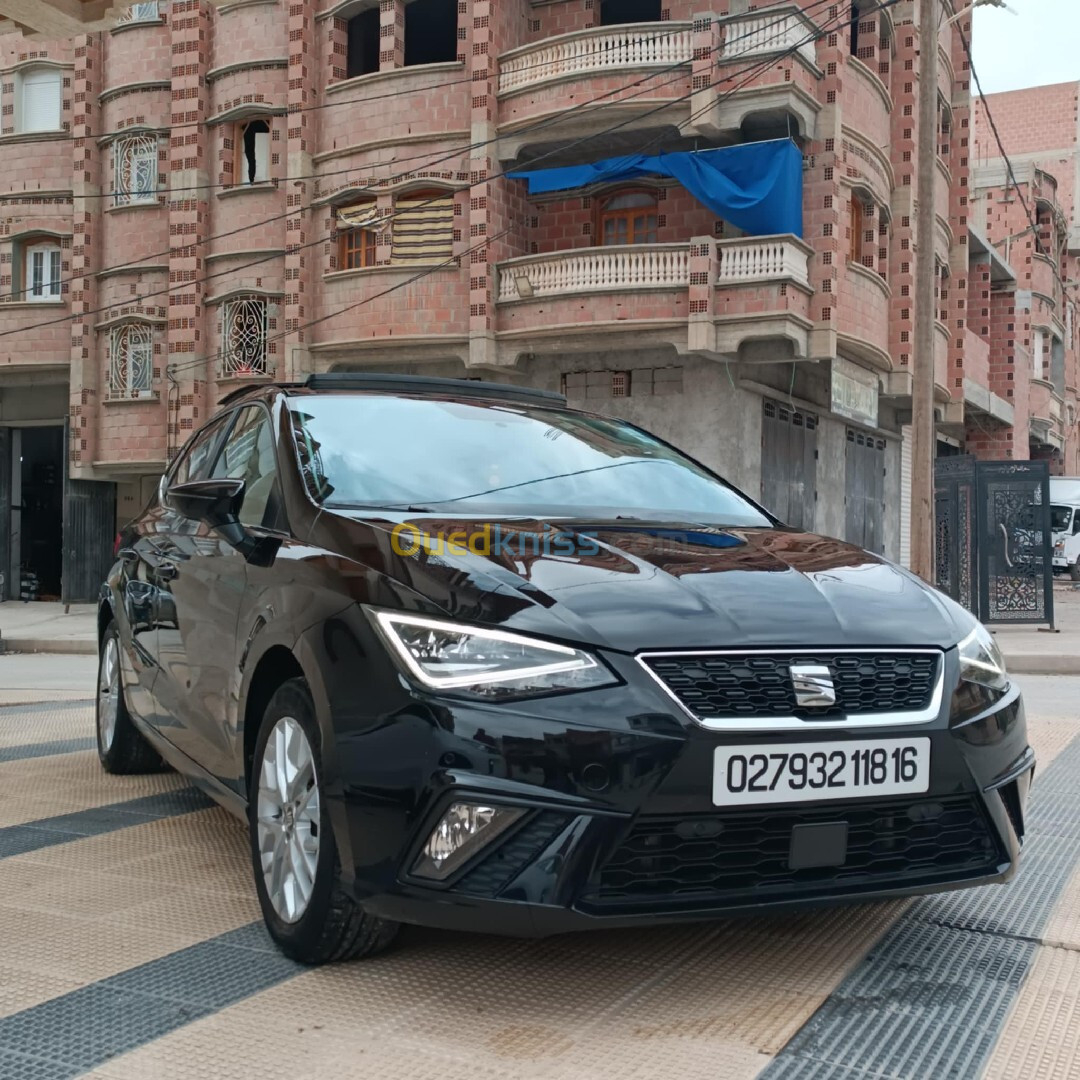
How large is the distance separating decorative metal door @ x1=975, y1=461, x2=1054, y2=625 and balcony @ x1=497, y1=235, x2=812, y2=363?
3.80 m

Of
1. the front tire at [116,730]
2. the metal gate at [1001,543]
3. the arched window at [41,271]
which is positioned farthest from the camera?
the arched window at [41,271]

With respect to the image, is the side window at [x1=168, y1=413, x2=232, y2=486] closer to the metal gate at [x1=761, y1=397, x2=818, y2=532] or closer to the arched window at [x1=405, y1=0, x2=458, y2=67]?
the metal gate at [x1=761, y1=397, x2=818, y2=532]

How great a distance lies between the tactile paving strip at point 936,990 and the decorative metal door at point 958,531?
13.4 m

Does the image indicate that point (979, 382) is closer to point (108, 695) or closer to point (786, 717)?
point (108, 695)

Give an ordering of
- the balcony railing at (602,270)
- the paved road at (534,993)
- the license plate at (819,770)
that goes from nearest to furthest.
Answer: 1. the paved road at (534,993)
2. the license plate at (819,770)
3. the balcony railing at (602,270)

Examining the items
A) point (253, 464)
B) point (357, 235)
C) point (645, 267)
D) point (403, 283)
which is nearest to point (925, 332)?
point (645, 267)

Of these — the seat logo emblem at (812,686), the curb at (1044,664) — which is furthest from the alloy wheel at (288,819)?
the curb at (1044,664)

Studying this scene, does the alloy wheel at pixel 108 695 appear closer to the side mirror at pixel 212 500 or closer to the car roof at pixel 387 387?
the car roof at pixel 387 387

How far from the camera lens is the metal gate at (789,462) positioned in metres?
20.5

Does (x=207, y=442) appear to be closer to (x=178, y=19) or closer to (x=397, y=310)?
(x=397, y=310)

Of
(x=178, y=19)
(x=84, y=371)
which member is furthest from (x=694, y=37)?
(x=84, y=371)

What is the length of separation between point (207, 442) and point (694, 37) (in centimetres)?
1610

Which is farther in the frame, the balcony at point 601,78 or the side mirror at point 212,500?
the balcony at point 601,78

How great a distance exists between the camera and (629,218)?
829 inches
